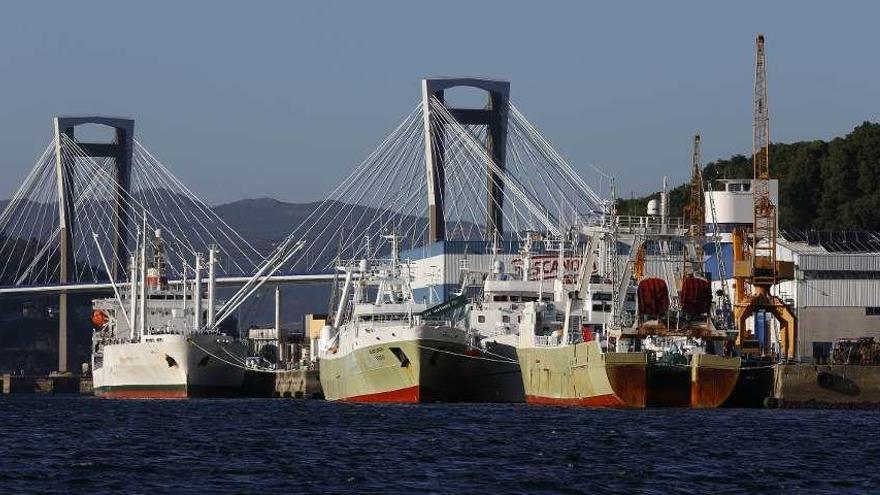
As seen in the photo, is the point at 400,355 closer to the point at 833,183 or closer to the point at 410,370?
the point at 410,370

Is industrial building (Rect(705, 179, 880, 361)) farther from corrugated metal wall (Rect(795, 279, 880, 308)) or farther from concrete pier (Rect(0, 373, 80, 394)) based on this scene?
concrete pier (Rect(0, 373, 80, 394))

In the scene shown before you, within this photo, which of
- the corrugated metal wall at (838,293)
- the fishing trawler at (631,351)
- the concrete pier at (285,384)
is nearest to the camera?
the fishing trawler at (631,351)

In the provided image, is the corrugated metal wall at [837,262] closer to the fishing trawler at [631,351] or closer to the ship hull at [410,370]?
the fishing trawler at [631,351]

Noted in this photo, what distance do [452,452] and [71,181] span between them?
130 m

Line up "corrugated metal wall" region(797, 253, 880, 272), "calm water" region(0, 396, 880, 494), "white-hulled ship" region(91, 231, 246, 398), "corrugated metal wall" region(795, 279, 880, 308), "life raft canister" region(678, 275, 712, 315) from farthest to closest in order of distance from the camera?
1. "white-hulled ship" region(91, 231, 246, 398)
2. "corrugated metal wall" region(797, 253, 880, 272)
3. "corrugated metal wall" region(795, 279, 880, 308)
4. "life raft canister" region(678, 275, 712, 315)
5. "calm water" region(0, 396, 880, 494)

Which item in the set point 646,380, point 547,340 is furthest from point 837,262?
point 646,380

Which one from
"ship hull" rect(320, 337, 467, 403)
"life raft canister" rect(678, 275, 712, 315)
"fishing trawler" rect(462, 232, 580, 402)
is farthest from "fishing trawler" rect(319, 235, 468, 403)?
"life raft canister" rect(678, 275, 712, 315)

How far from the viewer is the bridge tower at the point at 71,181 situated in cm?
18412

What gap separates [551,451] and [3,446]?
17.8 m

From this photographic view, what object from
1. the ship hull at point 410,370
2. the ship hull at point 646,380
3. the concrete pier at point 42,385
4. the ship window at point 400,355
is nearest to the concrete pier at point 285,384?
the ship hull at point 410,370

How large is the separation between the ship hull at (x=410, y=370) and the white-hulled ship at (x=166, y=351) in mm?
23710

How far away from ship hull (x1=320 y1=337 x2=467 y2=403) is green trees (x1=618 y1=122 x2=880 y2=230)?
53.6m

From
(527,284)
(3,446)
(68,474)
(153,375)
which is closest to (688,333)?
(527,284)

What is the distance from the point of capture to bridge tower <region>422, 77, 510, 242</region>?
15275 cm
